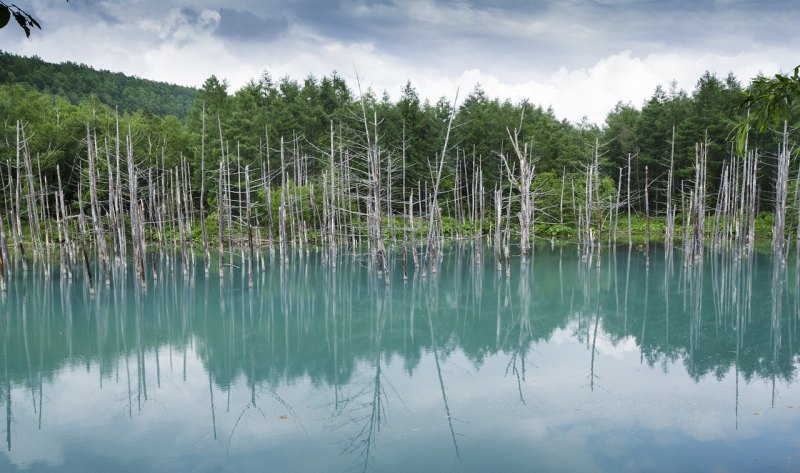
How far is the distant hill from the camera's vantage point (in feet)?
203

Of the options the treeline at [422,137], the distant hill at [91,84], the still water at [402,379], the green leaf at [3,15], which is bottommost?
the still water at [402,379]

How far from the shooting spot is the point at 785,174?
22.8m

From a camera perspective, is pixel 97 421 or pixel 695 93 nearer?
pixel 97 421

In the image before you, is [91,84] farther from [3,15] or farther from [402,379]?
[3,15]

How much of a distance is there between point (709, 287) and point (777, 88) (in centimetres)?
1692

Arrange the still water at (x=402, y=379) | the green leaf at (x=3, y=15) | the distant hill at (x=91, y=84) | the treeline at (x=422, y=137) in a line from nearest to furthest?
the green leaf at (x=3, y=15), the still water at (x=402, y=379), the treeline at (x=422, y=137), the distant hill at (x=91, y=84)

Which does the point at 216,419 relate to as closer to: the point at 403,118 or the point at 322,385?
the point at 322,385

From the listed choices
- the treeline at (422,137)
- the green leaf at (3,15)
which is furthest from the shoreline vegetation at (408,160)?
the green leaf at (3,15)

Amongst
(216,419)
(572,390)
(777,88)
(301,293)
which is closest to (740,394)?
(572,390)

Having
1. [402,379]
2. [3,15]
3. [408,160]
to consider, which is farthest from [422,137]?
[3,15]

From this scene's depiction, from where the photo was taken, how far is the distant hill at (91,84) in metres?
61.8

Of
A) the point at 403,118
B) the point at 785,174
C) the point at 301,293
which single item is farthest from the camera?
the point at 403,118

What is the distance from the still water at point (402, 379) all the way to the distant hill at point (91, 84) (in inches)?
1935

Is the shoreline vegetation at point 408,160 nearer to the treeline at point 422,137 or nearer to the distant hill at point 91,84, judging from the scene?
the treeline at point 422,137
